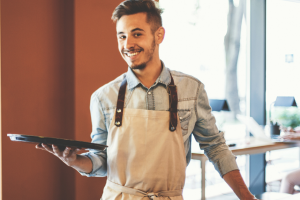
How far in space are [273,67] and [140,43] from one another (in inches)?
123

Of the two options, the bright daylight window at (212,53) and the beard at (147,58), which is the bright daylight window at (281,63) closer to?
the bright daylight window at (212,53)

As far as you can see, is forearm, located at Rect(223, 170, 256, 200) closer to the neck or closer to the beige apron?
the beige apron

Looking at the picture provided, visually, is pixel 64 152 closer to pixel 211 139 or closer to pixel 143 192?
pixel 143 192

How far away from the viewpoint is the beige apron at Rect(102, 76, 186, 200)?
3.82ft

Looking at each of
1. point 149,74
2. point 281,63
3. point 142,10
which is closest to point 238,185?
point 149,74

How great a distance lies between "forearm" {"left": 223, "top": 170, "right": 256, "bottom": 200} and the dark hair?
2.28 ft


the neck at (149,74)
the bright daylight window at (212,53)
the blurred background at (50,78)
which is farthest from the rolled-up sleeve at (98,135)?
the bright daylight window at (212,53)

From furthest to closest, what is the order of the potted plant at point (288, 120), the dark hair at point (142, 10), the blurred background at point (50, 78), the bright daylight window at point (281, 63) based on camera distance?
the bright daylight window at point (281, 63) → the potted plant at point (288, 120) → the blurred background at point (50, 78) → the dark hair at point (142, 10)


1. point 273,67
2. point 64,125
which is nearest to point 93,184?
point 64,125

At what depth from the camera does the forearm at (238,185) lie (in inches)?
43.4

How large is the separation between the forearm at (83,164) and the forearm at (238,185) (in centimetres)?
57

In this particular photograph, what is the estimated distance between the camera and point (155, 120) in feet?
3.98

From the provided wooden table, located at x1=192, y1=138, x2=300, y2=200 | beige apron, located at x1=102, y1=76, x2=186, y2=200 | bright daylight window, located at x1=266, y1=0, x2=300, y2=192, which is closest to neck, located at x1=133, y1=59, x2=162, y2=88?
beige apron, located at x1=102, y1=76, x2=186, y2=200

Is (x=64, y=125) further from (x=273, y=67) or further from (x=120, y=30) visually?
(x=273, y=67)
